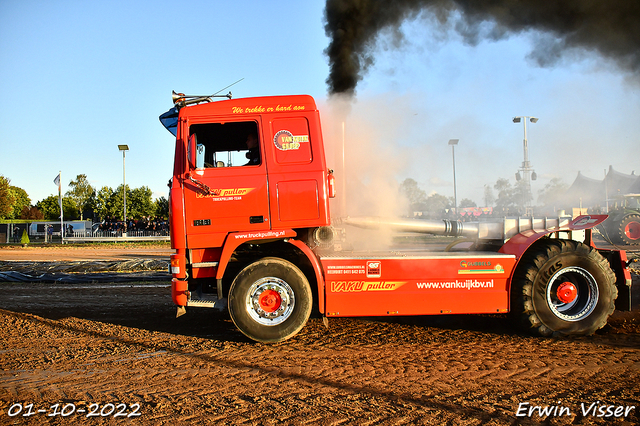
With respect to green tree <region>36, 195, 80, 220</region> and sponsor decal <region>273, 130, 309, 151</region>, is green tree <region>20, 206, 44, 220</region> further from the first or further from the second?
sponsor decal <region>273, 130, 309, 151</region>

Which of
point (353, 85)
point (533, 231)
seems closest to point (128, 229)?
point (353, 85)

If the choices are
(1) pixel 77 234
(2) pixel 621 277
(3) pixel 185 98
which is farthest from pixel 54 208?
(2) pixel 621 277

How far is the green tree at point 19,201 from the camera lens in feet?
227

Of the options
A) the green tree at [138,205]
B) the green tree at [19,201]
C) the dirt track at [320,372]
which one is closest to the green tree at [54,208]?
→ the green tree at [19,201]

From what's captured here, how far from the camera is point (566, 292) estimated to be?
534 centimetres

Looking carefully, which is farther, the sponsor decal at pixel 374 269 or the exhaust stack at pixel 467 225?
the exhaust stack at pixel 467 225

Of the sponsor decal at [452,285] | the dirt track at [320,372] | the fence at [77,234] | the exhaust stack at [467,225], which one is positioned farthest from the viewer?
the fence at [77,234]

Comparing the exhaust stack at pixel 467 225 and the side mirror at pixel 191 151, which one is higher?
→ the side mirror at pixel 191 151

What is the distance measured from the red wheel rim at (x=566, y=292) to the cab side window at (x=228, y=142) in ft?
14.2

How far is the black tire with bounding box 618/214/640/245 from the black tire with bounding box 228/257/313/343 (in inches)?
757

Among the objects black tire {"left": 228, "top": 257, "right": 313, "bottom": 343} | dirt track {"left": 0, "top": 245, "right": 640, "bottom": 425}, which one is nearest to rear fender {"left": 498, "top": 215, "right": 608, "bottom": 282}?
dirt track {"left": 0, "top": 245, "right": 640, "bottom": 425}

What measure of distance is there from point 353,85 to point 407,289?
6155mm

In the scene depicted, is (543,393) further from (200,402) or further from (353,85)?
(353,85)

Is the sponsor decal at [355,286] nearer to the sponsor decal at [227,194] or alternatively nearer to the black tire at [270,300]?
the black tire at [270,300]
